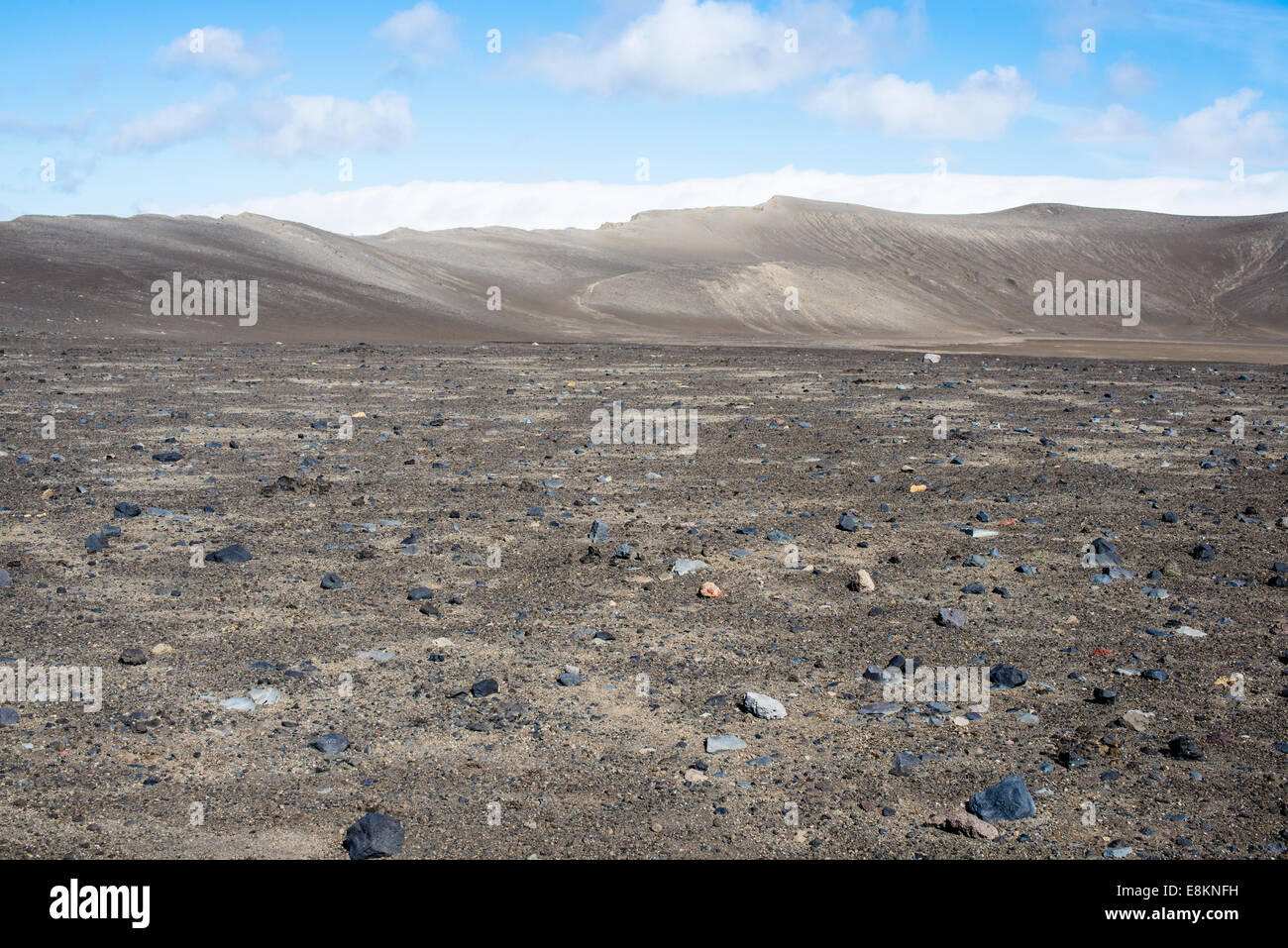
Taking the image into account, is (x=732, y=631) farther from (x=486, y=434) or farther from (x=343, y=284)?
(x=343, y=284)

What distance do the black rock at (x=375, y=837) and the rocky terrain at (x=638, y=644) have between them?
17 mm

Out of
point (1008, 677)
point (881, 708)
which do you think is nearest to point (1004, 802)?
point (881, 708)

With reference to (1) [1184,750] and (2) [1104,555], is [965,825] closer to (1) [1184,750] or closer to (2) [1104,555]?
(1) [1184,750]

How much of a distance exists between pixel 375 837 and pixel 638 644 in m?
2.24

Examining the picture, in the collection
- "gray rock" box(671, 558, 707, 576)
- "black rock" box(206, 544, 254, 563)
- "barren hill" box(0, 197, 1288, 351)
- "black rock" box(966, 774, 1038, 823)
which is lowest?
"black rock" box(966, 774, 1038, 823)

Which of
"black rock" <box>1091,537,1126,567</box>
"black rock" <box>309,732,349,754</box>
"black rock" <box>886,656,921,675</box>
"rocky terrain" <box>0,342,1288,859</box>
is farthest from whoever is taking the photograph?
"black rock" <box>1091,537,1126,567</box>

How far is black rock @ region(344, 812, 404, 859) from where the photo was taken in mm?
3572

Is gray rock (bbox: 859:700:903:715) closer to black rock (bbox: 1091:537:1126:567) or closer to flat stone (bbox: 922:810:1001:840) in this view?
flat stone (bbox: 922:810:1001:840)

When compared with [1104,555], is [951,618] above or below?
below

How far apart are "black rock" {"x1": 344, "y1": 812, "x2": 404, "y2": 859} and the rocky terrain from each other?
2cm

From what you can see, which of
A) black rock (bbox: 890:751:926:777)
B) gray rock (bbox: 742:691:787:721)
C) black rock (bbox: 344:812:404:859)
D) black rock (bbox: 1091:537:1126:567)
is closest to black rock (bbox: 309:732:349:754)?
black rock (bbox: 344:812:404:859)

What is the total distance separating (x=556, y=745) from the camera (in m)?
4.45

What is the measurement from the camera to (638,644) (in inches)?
222
